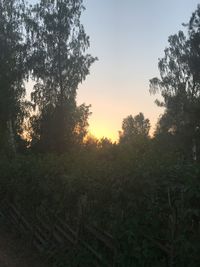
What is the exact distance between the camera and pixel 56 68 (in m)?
32.2

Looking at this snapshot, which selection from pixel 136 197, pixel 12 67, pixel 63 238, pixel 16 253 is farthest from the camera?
pixel 12 67

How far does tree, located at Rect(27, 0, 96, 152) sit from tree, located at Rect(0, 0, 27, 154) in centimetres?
78

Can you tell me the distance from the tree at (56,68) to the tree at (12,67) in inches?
30.9

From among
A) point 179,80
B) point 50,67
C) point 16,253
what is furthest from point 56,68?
point 16,253

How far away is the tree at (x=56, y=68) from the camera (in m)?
32.1

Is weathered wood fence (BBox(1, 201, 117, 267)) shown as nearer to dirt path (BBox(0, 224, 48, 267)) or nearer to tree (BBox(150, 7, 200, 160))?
dirt path (BBox(0, 224, 48, 267))

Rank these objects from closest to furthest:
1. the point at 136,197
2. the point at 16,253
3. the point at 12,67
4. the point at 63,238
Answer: the point at 136,197, the point at 63,238, the point at 16,253, the point at 12,67

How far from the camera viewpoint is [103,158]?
366 inches

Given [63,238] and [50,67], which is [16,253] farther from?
[50,67]

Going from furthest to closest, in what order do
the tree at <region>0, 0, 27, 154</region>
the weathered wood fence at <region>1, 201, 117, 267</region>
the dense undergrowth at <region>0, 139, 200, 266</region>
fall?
the tree at <region>0, 0, 27, 154</region> < the weathered wood fence at <region>1, 201, 117, 267</region> < the dense undergrowth at <region>0, 139, 200, 266</region>

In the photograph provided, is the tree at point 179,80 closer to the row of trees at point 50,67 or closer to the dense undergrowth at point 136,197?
the row of trees at point 50,67

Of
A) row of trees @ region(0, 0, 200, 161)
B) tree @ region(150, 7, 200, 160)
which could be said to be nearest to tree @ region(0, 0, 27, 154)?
row of trees @ region(0, 0, 200, 161)

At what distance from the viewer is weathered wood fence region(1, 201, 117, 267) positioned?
25.3ft

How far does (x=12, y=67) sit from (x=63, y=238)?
22.7 meters
